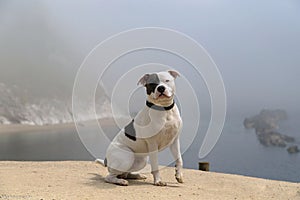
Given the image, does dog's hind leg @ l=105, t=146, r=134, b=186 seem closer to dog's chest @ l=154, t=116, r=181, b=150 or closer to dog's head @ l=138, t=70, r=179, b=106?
dog's chest @ l=154, t=116, r=181, b=150

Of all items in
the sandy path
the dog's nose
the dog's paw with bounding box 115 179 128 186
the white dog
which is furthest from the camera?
the dog's paw with bounding box 115 179 128 186

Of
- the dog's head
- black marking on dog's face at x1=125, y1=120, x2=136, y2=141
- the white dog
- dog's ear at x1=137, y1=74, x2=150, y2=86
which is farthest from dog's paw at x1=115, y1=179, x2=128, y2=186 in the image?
dog's ear at x1=137, y1=74, x2=150, y2=86

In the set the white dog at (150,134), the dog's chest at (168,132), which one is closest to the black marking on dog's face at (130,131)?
the white dog at (150,134)

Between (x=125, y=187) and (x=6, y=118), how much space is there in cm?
2830

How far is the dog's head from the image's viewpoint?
376 cm

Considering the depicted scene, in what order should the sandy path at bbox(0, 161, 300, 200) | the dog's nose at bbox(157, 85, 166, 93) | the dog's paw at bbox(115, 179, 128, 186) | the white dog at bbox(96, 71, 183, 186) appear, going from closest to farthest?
the sandy path at bbox(0, 161, 300, 200)
the dog's nose at bbox(157, 85, 166, 93)
the white dog at bbox(96, 71, 183, 186)
the dog's paw at bbox(115, 179, 128, 186)

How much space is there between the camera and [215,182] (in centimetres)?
504

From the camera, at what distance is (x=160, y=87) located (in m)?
3.76

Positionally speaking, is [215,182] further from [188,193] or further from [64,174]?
[64,174]

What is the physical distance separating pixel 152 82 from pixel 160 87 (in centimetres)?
15

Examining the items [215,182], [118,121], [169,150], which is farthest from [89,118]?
[215,182]

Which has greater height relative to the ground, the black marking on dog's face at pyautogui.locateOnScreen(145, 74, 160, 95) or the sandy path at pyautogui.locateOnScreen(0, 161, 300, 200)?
the black marking on dog's face at pyautogui.locateOnScreen(145, 74, 160, 95)

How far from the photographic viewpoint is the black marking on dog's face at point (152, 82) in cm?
385

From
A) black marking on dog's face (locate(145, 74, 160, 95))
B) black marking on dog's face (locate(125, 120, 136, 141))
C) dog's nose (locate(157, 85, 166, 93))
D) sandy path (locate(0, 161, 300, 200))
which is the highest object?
black marking on dog's face (locate(145, 74, 160, 95))
